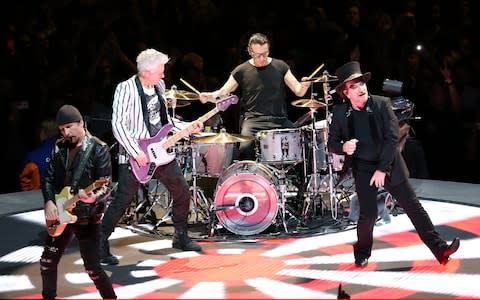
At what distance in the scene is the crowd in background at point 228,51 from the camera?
907cm

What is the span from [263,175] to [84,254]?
8.06 feet

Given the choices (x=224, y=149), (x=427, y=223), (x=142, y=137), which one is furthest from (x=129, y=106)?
(x=427, y=223)

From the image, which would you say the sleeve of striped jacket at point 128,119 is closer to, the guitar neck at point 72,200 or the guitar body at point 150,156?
the guitar body at point 150,156

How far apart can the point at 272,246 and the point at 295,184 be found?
4.56 ft

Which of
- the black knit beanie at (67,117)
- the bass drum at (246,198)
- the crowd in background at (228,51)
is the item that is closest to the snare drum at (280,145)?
the bass drum at (246,198)

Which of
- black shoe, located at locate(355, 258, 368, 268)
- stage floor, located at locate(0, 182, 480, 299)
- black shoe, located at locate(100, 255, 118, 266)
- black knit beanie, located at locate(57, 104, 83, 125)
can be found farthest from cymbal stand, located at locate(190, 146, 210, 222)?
black knit beanie, located at locate(57, 104, 83, 125)

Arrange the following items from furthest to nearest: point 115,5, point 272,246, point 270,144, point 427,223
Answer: point 115,5 < point 270,144 < point 272,246 < point 427,223

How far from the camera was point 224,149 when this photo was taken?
7.02 m

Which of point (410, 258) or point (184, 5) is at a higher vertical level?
point (184, 5)

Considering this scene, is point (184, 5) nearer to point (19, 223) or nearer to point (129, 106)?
point (19, 223)

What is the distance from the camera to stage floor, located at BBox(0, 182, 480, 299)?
16.5ft

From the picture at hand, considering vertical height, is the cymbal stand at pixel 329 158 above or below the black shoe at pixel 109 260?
above

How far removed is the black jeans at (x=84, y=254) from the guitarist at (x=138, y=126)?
1.16m

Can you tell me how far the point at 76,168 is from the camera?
14.8 ft
